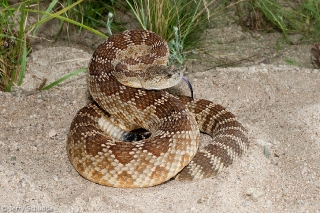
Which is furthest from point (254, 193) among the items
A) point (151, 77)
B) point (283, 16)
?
point (283, 16)

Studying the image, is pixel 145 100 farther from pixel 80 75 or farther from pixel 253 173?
pixel 80 75

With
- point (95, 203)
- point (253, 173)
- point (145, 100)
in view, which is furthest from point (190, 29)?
point (95, 203)

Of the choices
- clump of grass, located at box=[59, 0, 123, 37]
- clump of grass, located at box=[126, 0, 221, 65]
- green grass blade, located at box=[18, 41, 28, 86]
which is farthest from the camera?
clump of grass, located at box=[59, 0, 123, 37]

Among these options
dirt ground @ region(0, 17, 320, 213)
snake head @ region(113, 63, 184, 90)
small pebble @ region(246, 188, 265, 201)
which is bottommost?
dirt ground @ region(0, 17, 320, 213)

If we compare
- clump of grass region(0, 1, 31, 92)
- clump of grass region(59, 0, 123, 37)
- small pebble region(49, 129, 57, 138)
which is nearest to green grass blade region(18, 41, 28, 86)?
clump of grass region(0, 1, 31, 92)

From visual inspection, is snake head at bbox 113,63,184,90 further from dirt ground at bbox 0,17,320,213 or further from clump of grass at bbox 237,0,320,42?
clump of grass at bbox 237,0,320,42

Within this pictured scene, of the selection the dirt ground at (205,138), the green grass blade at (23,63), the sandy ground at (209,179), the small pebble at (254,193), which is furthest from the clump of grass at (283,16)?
the green grass blade at (23,63)
